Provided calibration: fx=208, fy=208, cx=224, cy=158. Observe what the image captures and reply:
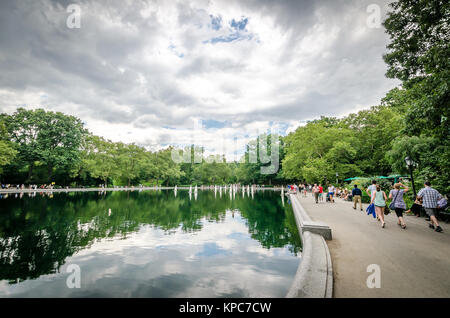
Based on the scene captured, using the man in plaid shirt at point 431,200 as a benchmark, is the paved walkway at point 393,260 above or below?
below

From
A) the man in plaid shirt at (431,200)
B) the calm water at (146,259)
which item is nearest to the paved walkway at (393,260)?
the man in plaid shirt at (431,200)

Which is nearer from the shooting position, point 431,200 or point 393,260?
point 393,260

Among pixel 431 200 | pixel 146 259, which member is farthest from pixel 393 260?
pixel 146 259

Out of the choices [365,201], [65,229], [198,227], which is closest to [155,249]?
[198,227]

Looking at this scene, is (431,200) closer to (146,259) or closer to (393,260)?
(393,260)

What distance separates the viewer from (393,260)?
4.79 m

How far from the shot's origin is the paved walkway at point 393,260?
11.5 ft

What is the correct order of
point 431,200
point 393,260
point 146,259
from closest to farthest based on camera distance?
1. point 393,260
2. point 146,259
3. point 431,200

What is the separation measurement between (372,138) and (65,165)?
2456 inches

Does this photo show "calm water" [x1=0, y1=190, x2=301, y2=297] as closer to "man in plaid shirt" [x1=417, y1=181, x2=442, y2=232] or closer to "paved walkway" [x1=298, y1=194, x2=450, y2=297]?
"paved walkway" [x1=298, y1=194, x2=450, y2=297]

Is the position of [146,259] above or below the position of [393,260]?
below

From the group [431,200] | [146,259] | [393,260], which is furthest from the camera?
[431,200]

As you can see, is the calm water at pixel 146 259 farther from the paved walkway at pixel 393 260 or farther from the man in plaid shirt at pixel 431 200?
the man in plaid shirt at pixel 431 200
